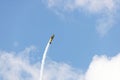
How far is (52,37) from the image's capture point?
122 m

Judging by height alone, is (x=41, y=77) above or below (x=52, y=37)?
below

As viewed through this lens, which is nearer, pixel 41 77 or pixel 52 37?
pixel 41 77

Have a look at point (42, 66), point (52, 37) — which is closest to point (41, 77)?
point (42, 66)

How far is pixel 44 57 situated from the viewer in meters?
118

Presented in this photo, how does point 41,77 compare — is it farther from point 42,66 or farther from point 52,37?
point 52,37

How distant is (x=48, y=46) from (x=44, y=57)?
262 cm

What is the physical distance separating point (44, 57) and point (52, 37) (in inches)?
236

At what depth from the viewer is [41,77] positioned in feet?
378

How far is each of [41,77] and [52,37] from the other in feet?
32.3

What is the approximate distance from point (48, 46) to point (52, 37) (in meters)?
3.45

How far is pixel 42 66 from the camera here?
11669 cm

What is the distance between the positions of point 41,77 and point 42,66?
2.32m
